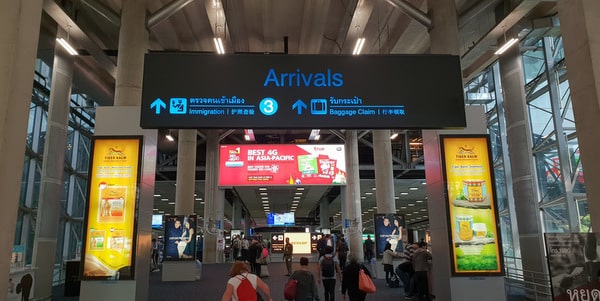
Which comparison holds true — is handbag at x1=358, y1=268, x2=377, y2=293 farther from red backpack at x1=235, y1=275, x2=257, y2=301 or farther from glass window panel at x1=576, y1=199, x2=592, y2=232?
glass window panel at x1=576, y1=199, x2=592, y2=232

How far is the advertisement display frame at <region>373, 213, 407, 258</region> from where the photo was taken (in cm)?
1688

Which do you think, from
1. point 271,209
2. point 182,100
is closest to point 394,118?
point 182,100

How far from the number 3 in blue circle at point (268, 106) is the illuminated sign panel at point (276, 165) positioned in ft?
52.6

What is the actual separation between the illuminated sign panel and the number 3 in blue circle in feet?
52.6

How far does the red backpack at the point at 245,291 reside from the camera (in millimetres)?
4762

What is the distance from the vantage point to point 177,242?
53.6 ft

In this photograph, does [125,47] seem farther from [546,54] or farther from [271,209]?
[271,209]

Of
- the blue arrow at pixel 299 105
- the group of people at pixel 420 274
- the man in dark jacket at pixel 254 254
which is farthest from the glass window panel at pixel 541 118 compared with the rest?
the blue arrow at pixel 299 105

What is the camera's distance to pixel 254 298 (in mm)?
4805

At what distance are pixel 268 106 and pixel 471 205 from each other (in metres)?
4.56

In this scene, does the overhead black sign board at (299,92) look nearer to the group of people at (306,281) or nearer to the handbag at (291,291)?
the group of people at (306,281)

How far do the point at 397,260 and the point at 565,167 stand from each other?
21.3 feet

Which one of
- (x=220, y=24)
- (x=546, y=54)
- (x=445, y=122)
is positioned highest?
(x=220, y=24)

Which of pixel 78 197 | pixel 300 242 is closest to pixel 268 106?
pixel 78 197
